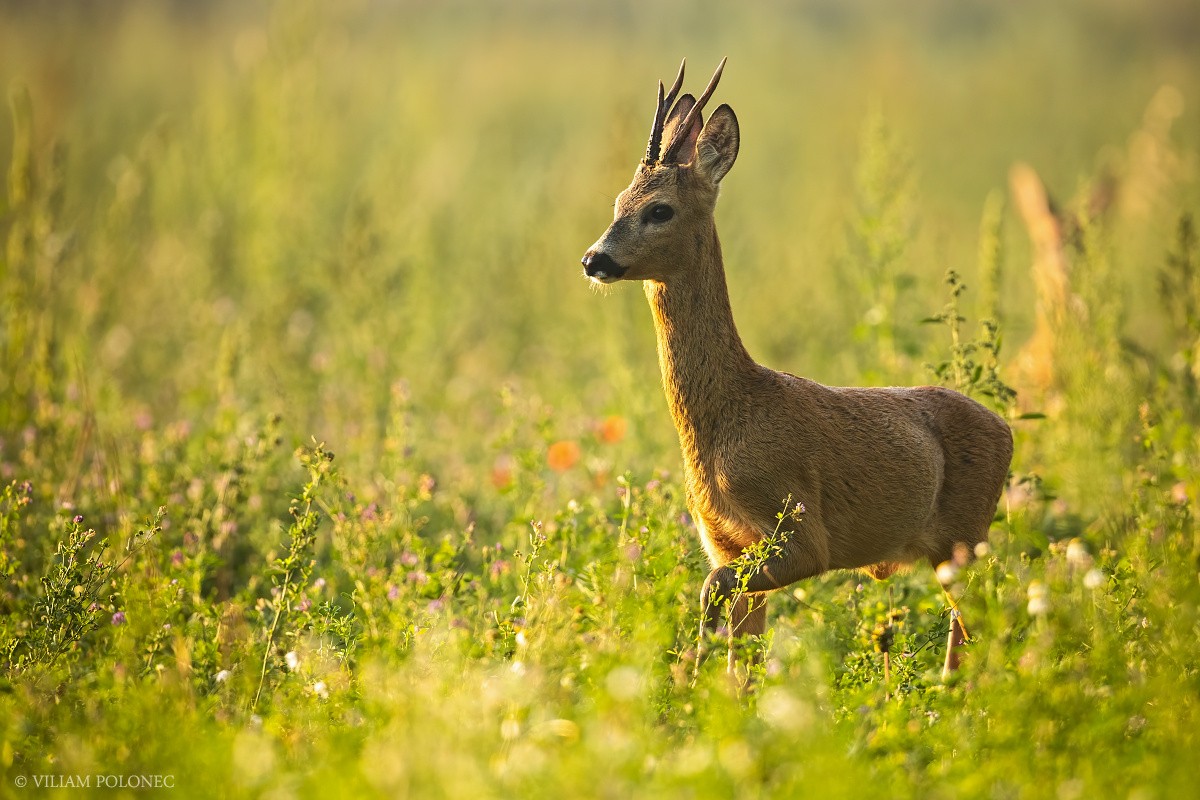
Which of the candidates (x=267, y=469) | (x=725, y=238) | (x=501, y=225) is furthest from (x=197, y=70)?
(x=267, y=469)

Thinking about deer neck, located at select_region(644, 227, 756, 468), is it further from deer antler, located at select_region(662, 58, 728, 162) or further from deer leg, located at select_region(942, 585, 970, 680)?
deer leg, located at select_region(942, 585, 970, 680)

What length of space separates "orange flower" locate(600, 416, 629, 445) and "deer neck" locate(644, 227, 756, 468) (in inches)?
83.2

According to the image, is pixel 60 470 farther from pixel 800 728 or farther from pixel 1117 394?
pixel 1117 394

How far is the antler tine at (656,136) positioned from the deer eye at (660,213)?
23 cm

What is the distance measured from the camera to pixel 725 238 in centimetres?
939

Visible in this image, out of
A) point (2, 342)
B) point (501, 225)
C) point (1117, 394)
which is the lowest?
point (1117, 394)

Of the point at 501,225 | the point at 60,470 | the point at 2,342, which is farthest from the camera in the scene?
the point at 501,225

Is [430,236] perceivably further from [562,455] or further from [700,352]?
[700,352]

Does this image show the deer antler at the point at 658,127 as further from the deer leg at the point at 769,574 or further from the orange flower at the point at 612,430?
the orange flower at the point at 612,430

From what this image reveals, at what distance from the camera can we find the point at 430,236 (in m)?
11.1

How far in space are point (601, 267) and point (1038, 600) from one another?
1906mm

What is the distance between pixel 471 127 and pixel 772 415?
15.2 m

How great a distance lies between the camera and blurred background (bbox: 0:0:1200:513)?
680 centimetres

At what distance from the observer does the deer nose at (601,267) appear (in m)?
4.56
